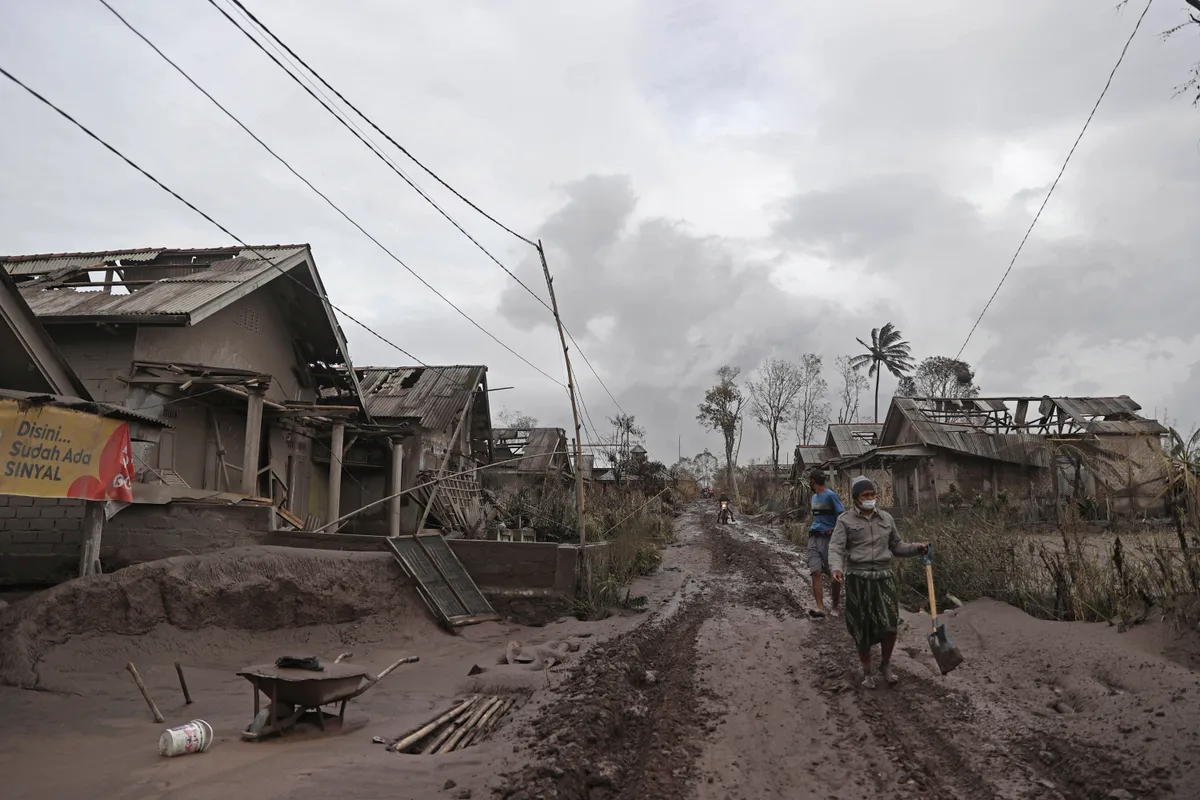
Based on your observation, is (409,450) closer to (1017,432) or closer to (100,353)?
(100,353)

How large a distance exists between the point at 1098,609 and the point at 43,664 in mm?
10606

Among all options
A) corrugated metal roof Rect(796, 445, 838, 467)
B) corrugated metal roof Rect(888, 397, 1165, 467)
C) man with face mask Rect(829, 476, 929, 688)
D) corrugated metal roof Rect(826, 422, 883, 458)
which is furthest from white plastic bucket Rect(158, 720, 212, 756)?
corrugated metal roof Rect(796, 445, 838, 467)

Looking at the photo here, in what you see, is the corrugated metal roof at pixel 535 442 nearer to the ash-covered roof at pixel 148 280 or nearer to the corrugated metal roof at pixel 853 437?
the corrugated metal roof at pixel 853 437

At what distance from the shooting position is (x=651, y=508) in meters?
28.2

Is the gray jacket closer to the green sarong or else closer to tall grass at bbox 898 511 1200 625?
the green sarong

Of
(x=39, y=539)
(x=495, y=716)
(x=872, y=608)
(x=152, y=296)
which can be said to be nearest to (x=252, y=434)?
(x=152, y=296)

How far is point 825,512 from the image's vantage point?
30.5 ft

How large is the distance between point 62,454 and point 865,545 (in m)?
8.19

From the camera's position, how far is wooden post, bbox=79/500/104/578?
27.6ft

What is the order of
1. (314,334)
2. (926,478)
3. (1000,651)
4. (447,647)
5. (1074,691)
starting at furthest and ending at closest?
(926,478)
(314,334)
(447,647)
(1000,651)
(1074,691)

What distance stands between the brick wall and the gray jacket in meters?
10.0

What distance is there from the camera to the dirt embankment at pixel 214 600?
7.59 meters

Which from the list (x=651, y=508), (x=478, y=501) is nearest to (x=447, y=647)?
(x=478, y=501)

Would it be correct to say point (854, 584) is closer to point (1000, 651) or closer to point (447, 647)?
point (1000, 651)
